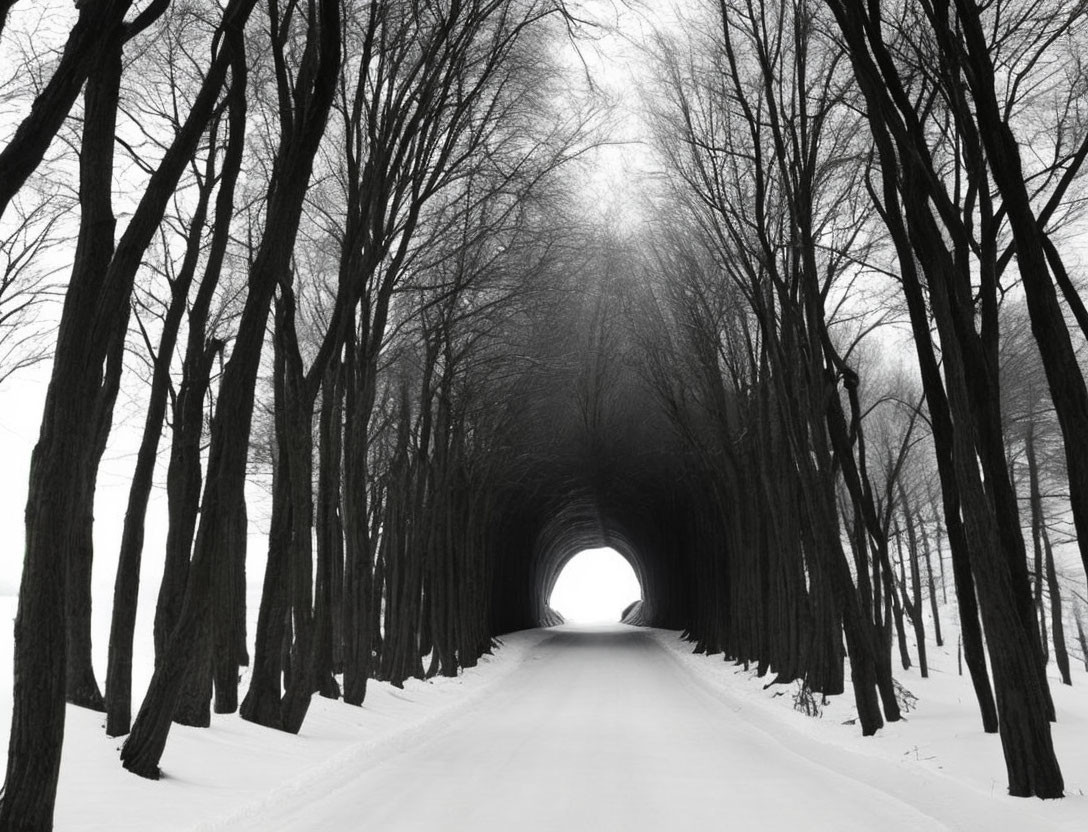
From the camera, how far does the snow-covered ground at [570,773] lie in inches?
242

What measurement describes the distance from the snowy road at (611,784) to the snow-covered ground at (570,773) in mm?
24

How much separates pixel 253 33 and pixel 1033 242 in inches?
317

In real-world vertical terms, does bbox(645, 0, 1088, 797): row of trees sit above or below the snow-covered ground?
above

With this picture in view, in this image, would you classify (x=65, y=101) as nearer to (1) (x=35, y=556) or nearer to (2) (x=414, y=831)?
(1) (x=35, y=556)

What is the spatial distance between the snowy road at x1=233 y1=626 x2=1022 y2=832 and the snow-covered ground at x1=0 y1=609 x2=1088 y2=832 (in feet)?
0.08

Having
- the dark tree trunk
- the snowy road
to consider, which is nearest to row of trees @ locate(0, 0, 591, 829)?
the dark tree trunk

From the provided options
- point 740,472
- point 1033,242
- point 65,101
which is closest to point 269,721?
point 65,101

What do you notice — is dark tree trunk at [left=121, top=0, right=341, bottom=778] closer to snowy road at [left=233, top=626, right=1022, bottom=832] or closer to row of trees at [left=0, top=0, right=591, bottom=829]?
row of trees at [left=0, top=0, right=591, bottom=829]

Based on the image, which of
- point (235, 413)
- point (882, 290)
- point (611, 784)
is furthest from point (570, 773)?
point (882, 290)

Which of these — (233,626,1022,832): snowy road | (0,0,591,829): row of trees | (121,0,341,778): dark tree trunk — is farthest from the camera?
(121,0,341,778): dark tree trunk

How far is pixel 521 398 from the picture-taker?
24.7 meters

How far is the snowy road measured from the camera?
20.2 feet

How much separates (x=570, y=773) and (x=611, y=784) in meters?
0.64

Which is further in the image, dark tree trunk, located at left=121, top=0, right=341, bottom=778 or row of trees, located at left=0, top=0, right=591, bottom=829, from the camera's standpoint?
dark tree trunk, located at left=121, top=0, right=341, bottom=778
